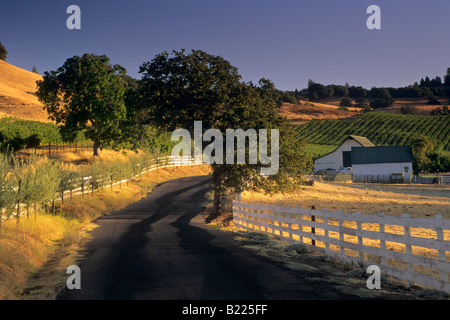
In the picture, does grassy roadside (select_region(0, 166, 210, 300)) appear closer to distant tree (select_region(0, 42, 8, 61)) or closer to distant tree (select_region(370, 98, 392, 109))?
distant tree (select_region(0, 42, 8, 61))

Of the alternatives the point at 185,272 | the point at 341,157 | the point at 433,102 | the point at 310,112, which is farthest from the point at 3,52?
the point at 433,102

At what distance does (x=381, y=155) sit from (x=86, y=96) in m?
46.3

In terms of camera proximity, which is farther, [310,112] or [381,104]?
[381,104]

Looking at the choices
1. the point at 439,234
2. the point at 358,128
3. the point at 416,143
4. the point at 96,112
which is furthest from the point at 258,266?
the point at 358,128

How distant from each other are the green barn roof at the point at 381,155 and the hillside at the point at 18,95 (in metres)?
64.2

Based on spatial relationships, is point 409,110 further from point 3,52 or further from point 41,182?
point 41,182

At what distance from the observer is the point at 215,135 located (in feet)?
76.8

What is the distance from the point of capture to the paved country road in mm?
A: 8219

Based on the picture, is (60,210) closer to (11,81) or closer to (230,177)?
(230,177)

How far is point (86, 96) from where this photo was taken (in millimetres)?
49156

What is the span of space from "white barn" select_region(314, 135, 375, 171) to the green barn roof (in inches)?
339

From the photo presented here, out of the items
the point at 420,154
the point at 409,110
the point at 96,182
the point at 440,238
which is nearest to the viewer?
the point at 440,238

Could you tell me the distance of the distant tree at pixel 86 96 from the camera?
4844 centimetres

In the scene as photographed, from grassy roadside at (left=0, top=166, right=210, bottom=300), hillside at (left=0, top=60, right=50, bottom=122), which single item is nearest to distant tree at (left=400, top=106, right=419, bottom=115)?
hillside at (left=0, top=60, right=50, bottom=122)
